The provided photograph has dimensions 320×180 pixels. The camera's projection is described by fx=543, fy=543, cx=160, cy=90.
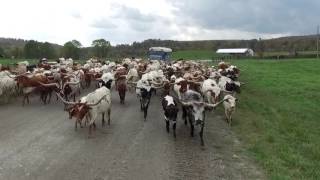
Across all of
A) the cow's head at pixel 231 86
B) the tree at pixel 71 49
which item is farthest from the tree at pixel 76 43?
the cow's head at pixel 231 86

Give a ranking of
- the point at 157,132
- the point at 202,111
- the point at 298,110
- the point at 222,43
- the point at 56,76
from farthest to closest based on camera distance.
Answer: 1. the point at 222,43
2. the point at 56,76
3. the point at 298,110
4. the point at 157,132
5. the point at 202,111

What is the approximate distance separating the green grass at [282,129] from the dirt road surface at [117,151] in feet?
1.91

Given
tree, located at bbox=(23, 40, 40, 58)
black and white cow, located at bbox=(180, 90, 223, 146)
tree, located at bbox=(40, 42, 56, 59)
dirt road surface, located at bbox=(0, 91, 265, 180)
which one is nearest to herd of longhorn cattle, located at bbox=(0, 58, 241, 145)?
black and white cow, located at bbox=(180, 90, 223, 146)

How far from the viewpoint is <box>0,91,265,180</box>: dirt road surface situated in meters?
13.5

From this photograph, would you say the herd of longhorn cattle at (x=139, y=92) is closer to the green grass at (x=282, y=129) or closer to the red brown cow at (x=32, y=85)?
the red brown cow at (x=32, y=85)

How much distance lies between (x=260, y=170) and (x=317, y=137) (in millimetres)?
5812

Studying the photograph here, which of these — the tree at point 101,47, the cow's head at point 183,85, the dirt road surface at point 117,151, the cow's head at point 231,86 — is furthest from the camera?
the tree at point 101,47

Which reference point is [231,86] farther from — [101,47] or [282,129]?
[101,47]

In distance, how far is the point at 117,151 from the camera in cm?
1568

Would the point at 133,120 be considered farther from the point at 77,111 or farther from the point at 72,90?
the point at 72,90

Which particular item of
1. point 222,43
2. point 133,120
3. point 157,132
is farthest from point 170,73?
point 222,43

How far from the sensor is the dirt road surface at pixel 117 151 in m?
13.5

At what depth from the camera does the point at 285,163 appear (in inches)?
586

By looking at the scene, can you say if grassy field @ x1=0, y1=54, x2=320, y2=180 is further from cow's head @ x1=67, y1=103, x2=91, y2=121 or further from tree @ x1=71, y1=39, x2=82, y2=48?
tree @ x1=71, y1=39, x2=82, y2=48
